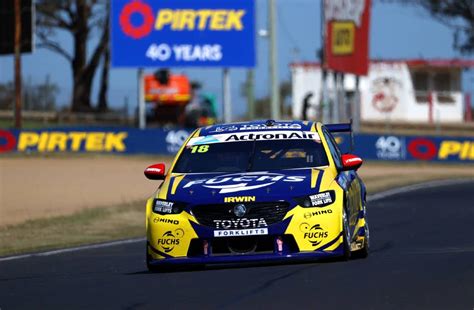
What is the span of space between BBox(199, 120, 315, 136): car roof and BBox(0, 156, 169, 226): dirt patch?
10651 mm

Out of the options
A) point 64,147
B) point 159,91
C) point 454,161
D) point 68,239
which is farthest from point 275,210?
point 159,91

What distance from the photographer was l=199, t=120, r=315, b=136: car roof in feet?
46.5

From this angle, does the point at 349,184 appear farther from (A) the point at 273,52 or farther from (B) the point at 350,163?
(A) the point at 273,52

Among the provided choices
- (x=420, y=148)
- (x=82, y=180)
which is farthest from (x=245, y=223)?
(x=420, y=148)

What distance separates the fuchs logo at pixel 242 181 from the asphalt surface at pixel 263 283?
2.54 ft

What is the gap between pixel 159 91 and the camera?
Answer: 62.1 m

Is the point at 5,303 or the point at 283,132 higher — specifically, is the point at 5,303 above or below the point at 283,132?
below

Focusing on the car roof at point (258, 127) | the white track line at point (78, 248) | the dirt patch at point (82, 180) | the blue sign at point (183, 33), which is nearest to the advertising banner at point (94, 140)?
the dirt patch at point (82, 180)

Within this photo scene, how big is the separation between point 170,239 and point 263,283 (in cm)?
145

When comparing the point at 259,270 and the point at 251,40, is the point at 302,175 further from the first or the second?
the point at 251,40

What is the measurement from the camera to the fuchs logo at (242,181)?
41.2 ft

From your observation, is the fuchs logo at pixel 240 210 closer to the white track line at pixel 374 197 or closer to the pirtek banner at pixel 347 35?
the white track line at pixel 374 197

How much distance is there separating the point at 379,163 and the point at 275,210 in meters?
31.9

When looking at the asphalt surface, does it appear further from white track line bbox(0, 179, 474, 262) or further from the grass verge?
the grass verge
